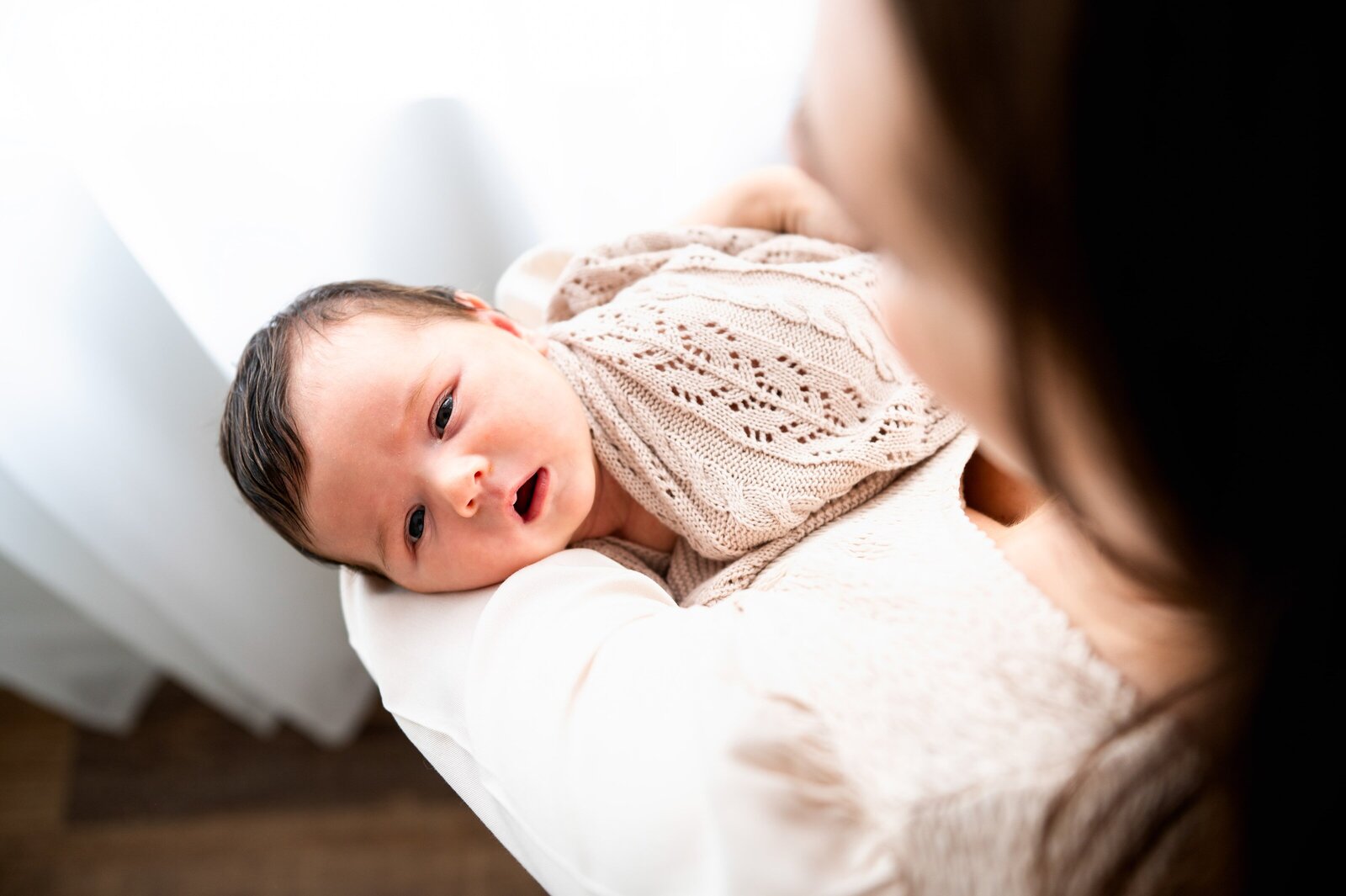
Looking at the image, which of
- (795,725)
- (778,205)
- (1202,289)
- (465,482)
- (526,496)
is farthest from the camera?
(778,205)

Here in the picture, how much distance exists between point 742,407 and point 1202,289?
1.72 ft

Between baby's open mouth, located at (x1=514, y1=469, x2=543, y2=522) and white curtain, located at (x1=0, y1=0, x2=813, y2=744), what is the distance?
1.29 ft

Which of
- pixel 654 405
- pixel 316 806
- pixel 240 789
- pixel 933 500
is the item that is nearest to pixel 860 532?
pixel 933 500

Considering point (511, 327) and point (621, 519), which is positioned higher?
point (511, 327)

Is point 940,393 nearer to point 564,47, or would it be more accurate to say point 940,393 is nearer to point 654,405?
point 654,405

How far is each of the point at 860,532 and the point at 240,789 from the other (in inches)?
58.6

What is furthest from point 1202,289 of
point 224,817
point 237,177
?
point 224,817

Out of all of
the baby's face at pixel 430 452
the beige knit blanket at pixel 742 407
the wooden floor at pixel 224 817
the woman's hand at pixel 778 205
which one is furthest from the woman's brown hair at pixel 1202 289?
the wooden floor at pixel 224 817

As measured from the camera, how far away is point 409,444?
33.9 inches

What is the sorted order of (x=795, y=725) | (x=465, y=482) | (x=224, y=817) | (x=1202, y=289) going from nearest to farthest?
(x=1202, y=289), (x=795, y=725), (x=465, y=482), (x=224, y=817)

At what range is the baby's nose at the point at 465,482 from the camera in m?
0.81

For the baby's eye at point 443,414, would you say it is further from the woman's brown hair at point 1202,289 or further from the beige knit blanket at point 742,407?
the woman's brown hair at point 1202,289

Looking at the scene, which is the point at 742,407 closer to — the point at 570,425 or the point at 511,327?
the point at 570,425

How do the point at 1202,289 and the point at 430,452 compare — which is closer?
the point at 1202,289
